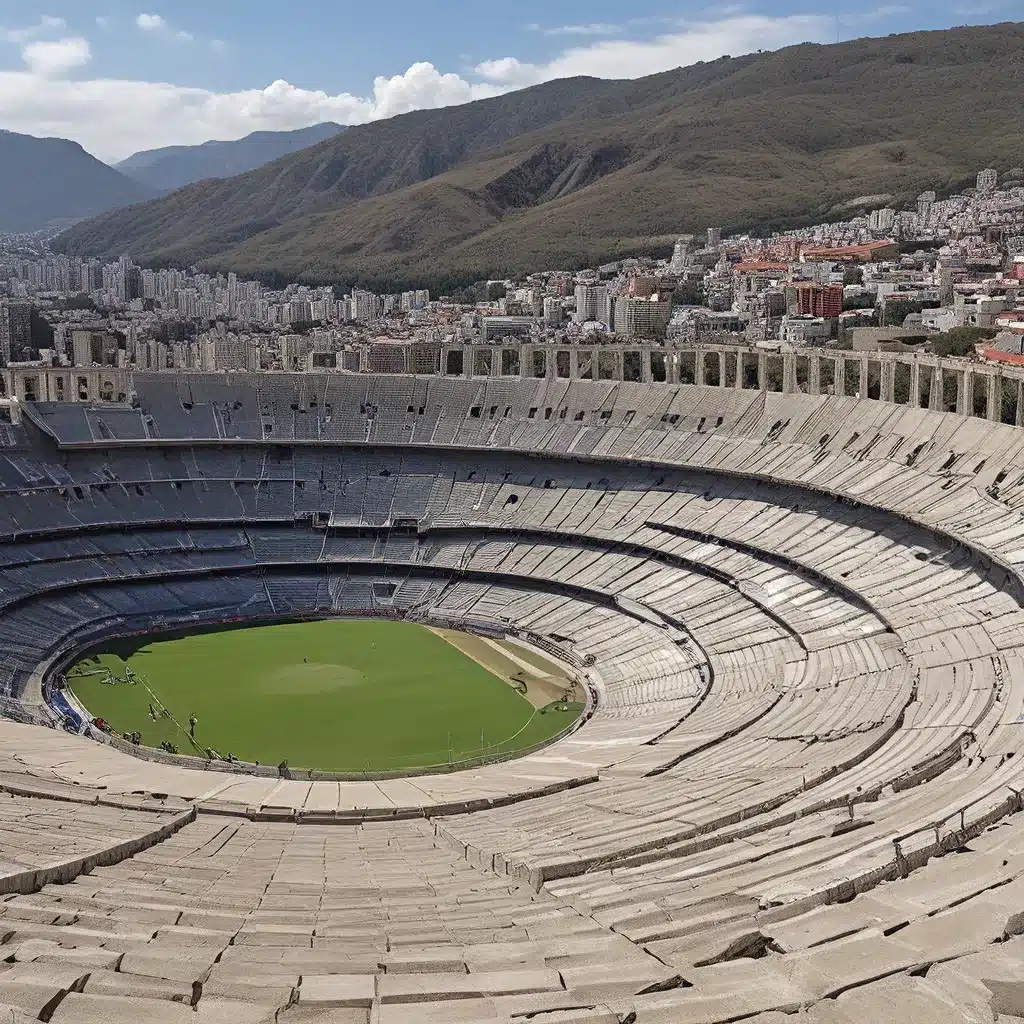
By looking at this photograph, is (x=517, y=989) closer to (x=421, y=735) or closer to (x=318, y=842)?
(x=318, y=842)

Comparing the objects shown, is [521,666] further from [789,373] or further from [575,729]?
[789,373]

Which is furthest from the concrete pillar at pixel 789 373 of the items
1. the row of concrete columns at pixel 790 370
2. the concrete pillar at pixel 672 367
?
the concrete pillar at pixel 672 367

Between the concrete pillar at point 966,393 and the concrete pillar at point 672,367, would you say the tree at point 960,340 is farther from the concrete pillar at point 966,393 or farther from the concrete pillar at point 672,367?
the concrete pillar at point 966,393

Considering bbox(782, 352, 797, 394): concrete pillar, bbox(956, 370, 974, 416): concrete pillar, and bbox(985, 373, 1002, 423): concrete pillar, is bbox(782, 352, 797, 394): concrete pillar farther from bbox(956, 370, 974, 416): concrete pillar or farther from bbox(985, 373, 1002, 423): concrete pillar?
bbox(985, 373, 1002, 423): concrete pillar

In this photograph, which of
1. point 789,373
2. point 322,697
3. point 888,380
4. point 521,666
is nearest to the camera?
point 322,697

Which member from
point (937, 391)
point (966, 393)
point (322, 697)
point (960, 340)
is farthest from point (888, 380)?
point (322, 697)

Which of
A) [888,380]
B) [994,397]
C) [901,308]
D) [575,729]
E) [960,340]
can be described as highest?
[901,308]
